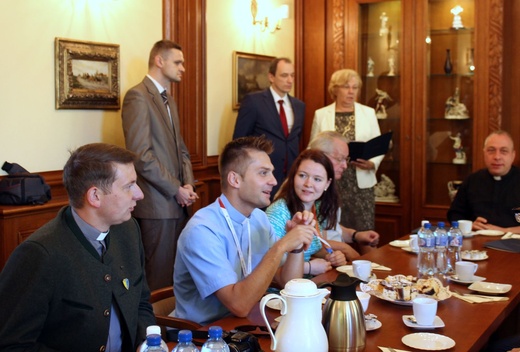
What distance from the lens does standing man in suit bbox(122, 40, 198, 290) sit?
4.43m

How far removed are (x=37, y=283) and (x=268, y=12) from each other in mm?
4823

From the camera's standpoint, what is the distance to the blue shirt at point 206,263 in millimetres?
2492

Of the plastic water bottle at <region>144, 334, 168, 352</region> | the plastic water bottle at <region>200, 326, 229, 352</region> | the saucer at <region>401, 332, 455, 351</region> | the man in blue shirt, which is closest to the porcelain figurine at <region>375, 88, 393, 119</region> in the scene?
the man in blue shirt

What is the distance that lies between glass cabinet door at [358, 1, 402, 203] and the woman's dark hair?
111 inches

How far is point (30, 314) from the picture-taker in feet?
6.32

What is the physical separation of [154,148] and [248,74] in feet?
5.86

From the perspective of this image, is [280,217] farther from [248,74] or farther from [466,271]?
[248,74]

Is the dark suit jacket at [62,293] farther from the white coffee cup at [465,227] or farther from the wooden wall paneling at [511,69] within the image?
the wooden wall paneling at [511,69]

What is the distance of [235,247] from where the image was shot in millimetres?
2676

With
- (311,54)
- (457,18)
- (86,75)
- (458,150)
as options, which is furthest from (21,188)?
(457,18)

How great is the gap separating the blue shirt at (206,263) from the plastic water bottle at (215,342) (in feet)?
2.83

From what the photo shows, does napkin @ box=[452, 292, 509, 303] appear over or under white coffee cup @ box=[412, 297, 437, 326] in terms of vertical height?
under

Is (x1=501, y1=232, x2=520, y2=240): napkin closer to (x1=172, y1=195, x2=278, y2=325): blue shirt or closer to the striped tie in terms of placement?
(x1=172, y1=195, x2=278, y2=325): blue shirt

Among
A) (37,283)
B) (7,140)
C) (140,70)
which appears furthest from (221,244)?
(140,70)
